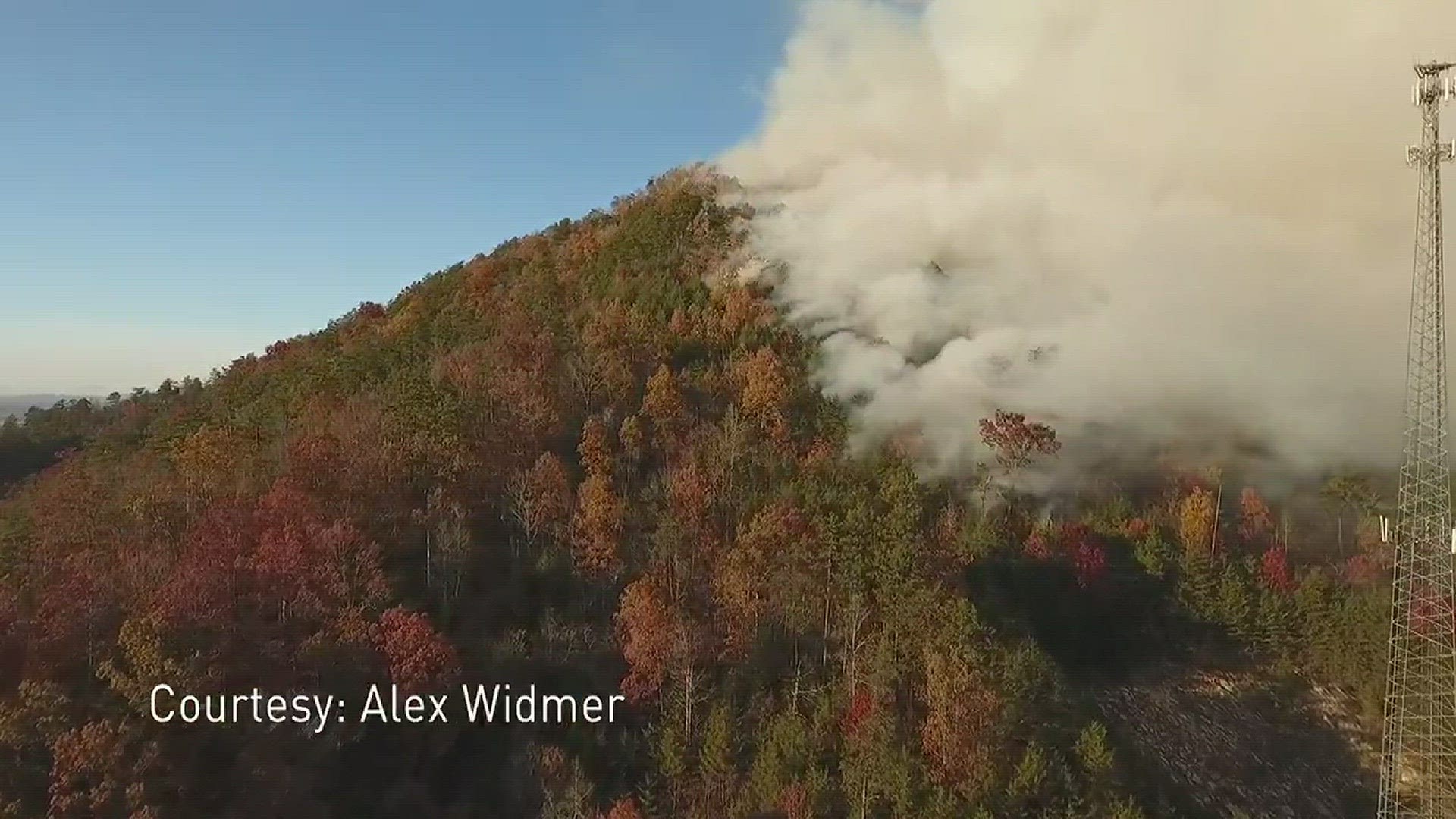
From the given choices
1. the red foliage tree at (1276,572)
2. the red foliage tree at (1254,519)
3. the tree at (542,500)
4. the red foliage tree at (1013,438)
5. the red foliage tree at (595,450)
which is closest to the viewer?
the tree at (542,500)

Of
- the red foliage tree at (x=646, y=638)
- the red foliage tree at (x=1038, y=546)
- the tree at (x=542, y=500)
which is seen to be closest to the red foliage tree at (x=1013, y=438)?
the red foliage tree at (x=1038, y=546)

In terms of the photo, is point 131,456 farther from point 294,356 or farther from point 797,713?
point 797,713

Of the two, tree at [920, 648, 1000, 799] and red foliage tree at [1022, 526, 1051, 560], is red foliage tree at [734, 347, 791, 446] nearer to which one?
red foliage tree at [1022, 526, 1051, 560]

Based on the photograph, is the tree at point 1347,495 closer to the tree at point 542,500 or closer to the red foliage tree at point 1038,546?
the red foliage tree at point 1038,546

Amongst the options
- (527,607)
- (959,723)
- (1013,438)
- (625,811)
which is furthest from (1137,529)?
(625,811)

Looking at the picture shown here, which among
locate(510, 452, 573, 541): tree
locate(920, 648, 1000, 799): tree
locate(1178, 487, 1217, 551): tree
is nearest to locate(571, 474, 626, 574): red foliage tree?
locate(510, 452, 573, 541): tree
